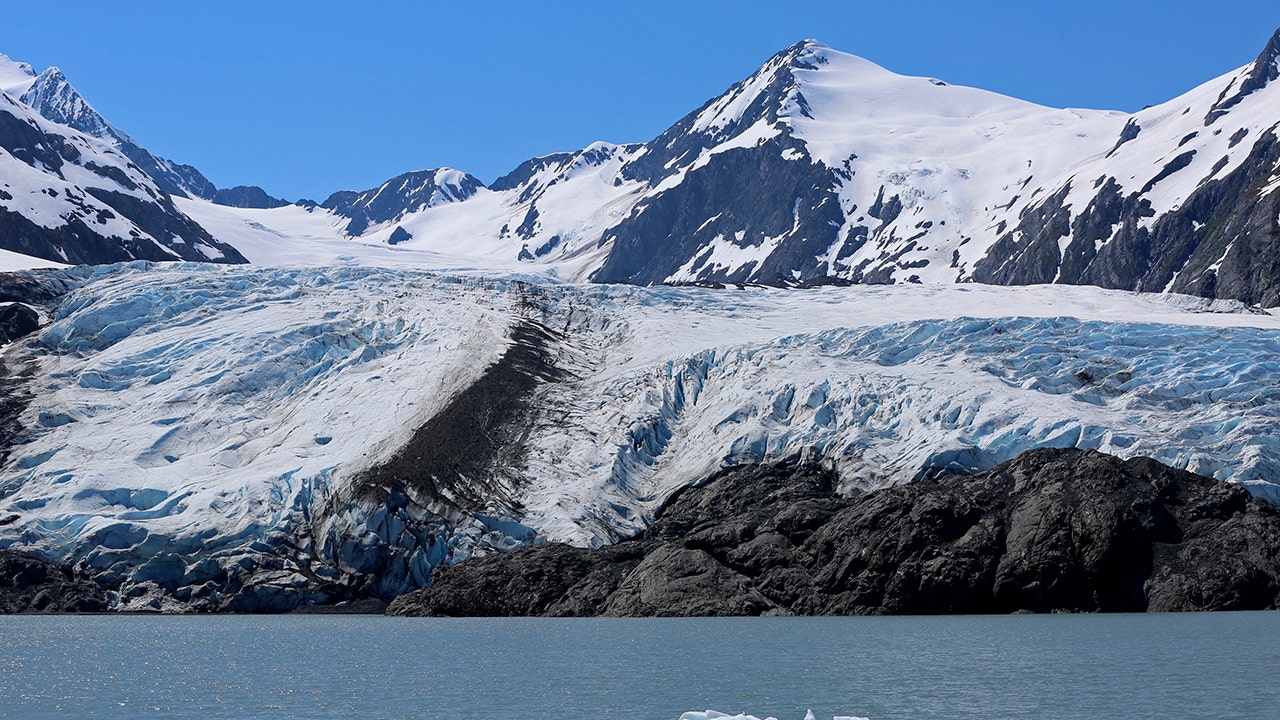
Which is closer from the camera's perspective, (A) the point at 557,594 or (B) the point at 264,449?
(A) the point at 557,594

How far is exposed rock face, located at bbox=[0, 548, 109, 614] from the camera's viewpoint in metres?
61.3

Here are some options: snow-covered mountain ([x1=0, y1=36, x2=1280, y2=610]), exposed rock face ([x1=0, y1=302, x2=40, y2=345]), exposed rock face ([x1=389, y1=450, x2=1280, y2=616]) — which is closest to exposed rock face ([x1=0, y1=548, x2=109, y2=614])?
snow-covered mountain ([x1=0, y1=36, x2=1280, y2=610])

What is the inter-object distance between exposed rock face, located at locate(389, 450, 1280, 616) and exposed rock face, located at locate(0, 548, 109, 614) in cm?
1488

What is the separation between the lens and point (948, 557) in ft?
176

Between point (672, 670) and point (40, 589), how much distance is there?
40707mm

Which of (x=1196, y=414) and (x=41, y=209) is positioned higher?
(x=41, y=209)

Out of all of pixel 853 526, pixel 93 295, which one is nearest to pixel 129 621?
pixel 853 526

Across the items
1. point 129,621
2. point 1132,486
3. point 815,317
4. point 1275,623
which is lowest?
point 129,621

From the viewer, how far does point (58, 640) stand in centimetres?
4606

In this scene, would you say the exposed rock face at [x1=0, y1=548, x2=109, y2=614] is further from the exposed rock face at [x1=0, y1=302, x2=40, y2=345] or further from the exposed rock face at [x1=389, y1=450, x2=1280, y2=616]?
the exposed rock face at [x1=0, y1=302, x2=40, y2=345]

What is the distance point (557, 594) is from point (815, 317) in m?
43.8

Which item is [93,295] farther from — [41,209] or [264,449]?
[41,209]

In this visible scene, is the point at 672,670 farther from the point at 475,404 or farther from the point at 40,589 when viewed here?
the point at 475,404

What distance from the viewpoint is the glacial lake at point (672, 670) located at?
27.6 metres
